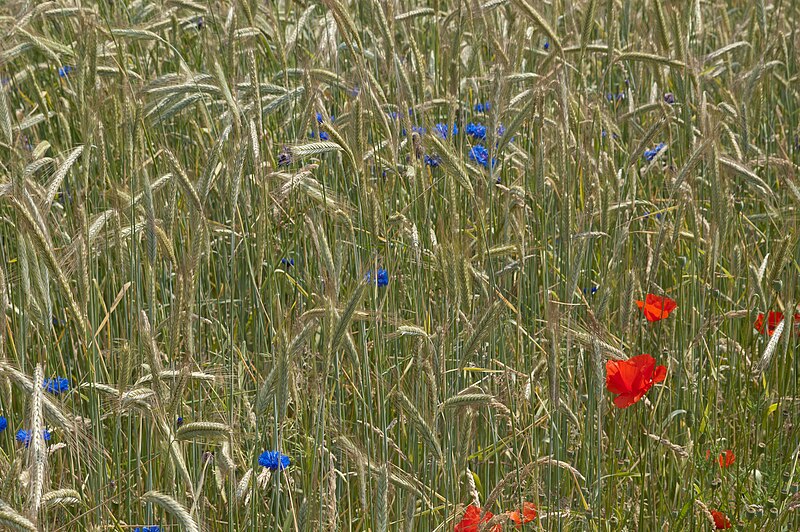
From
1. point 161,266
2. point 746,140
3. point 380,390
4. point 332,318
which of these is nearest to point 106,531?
point 380,390

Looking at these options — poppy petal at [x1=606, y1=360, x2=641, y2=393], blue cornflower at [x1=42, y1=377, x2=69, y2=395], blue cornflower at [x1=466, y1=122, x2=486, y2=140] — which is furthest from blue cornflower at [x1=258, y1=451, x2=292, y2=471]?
blue cornflower at [x1=466, y1=122, x2=486, y2=140]

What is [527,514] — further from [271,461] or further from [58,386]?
[58,386]

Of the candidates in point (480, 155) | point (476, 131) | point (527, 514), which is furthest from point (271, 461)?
point (476, 131)

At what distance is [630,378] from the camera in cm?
187

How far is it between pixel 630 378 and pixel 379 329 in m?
0.50

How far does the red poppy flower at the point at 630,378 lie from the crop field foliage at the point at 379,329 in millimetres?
19

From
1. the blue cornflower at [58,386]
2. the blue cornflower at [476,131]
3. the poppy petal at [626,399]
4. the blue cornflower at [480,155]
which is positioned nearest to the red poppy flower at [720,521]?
the poppy petal at [626,399]

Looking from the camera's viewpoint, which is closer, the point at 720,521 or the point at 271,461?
the point at 271,461

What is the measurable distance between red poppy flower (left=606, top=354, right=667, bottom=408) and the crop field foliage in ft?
0.06

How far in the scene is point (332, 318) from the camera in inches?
52.6

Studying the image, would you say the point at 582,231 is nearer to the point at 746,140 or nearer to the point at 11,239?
the point at 746,140

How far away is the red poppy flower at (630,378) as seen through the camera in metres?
1.86

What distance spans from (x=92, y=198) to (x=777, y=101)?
239cm

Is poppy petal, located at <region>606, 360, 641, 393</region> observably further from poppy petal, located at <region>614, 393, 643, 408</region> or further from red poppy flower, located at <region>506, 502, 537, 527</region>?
red poppy flower, located at <region>506, 502, 537, 527</region>
